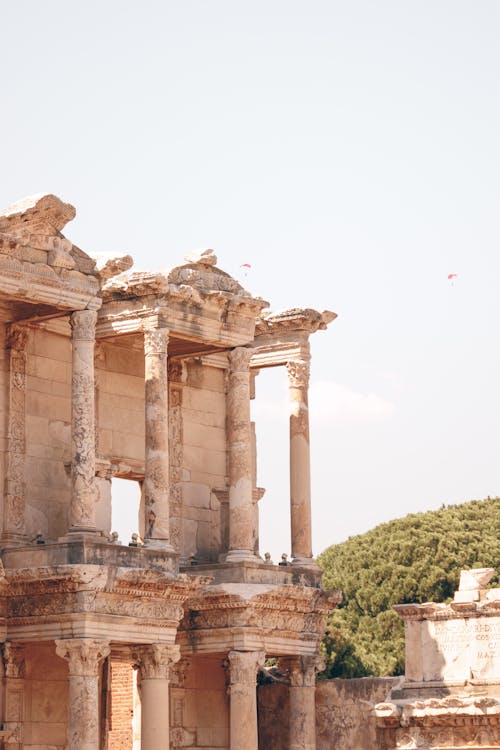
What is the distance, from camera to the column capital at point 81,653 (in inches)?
1204

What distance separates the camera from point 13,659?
105 ft

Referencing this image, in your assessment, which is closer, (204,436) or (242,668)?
(242,668)

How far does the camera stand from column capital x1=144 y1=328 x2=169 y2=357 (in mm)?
33406

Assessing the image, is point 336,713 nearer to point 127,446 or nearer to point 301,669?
point 301,669

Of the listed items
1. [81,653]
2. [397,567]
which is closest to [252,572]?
[81,653]

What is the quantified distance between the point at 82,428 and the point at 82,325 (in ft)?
5.74

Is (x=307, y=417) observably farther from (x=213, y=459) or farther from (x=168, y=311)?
(x=168, y=311)

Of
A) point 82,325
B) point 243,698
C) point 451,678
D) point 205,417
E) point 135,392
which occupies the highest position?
point 82,325

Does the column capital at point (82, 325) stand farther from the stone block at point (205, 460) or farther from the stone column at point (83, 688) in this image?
the stone block at point (205, 460)

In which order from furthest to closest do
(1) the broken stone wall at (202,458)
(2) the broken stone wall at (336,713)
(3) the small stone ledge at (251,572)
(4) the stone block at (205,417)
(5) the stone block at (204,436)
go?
(4) the stone block at (205,417) < (5) the stone block at (204,436) < (1) the broken stone wall at (202,458) < (2) the broken stone wall at (336,713) < (3) the small stone ledge at (251,572)

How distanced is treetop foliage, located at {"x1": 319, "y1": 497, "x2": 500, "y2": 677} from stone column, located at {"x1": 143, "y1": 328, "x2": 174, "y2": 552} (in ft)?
52.2

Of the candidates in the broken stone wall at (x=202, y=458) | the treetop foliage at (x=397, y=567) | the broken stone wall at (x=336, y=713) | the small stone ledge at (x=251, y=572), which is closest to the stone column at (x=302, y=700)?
the broken stone wall at (x=336, y=713)

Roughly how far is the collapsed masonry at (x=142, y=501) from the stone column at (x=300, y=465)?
0.04 metres

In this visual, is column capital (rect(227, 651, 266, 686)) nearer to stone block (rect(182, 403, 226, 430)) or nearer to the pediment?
stone block (rect(182, 403, 226, 430))
